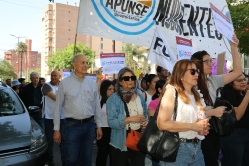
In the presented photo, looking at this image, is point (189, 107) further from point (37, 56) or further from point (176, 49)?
point (37, 56)

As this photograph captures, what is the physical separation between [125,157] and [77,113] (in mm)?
1042

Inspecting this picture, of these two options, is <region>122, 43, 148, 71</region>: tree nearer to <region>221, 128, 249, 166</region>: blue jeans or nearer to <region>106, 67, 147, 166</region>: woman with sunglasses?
<region>221, 128, 249, 166</region>: blue jeans

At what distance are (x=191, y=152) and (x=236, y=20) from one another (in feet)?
48.3

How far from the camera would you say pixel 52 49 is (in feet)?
377

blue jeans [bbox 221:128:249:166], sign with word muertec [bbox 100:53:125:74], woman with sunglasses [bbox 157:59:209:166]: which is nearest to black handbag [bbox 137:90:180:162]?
woman with sunglasses [bbox 157:59:209:166]

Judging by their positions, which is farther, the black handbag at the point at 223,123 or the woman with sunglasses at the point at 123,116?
the woman with sunglasses at the point at 123,116

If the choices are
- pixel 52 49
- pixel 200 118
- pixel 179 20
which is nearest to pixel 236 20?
pixel 179 20

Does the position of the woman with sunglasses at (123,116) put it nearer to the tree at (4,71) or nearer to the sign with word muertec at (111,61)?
the sign with word muertec at (111,61)

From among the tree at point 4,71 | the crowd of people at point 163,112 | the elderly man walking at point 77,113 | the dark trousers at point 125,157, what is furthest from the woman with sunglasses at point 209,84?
the tree at point 4,71

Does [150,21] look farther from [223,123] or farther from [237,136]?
[223,123]

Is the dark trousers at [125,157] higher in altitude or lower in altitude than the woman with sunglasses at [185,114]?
lower

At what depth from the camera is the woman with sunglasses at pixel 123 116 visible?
427 cm

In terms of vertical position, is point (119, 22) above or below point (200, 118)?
above

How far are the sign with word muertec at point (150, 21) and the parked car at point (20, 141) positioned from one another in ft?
5.17
